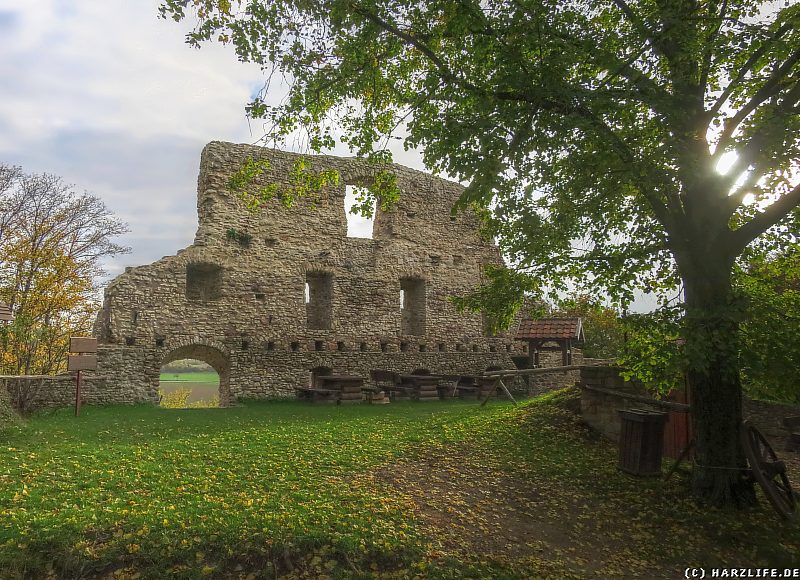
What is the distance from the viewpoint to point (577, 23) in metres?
6.64

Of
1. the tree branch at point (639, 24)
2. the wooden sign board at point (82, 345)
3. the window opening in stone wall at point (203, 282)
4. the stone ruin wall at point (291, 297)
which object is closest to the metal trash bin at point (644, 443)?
the tree branch at point (639, 24)

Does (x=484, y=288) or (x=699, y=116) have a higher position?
(x=699, y=116)

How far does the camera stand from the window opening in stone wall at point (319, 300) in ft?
54.2

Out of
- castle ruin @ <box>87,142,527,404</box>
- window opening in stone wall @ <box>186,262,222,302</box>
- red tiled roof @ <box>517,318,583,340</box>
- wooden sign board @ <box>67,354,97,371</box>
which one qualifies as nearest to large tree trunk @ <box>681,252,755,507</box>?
castle ruin @ <box>87,142,527,404</box>

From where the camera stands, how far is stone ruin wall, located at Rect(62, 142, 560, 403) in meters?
13.7

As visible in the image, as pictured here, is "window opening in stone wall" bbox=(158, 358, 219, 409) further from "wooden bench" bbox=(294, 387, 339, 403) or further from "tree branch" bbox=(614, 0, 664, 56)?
"tree branch" bbox=(614, 0, 664, 56)

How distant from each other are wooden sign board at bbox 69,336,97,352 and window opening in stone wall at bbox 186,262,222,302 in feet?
12.0

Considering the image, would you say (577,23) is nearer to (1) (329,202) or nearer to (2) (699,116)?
(2) (699,116)

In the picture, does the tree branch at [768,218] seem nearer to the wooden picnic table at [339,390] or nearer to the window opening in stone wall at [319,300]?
the wooden picnic table at [339,390]

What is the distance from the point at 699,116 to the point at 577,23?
195cm

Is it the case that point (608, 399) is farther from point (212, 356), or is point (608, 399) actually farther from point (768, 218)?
point (212, 356)

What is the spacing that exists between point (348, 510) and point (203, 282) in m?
11.5

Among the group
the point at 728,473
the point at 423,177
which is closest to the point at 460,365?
the point at 423,177

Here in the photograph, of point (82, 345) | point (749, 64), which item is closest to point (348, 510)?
point (749, 64)
